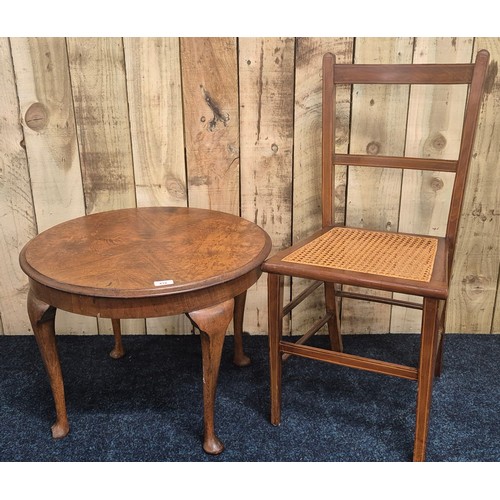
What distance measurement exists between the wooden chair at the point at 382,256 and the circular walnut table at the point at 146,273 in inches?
6.0

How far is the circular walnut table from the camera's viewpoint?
1.48 metres

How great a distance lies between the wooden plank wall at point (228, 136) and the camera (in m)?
2.02

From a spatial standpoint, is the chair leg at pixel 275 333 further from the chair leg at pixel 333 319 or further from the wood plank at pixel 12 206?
the wood plank at pixel 12 206

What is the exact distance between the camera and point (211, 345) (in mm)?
1588

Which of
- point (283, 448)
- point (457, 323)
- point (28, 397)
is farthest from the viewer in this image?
point (457, 323)

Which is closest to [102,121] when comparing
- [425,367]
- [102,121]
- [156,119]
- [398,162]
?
[102,121]

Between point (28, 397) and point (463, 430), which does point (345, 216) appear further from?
point (28, 397)

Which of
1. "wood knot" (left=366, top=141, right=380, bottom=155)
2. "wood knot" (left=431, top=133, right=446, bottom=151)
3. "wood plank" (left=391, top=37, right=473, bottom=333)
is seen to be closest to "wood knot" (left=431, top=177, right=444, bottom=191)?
"wood plank" (left=391, top=37, right=473, bottom=333)

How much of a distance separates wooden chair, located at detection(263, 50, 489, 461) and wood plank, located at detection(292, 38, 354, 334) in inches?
6.6

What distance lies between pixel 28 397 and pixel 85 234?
64 centimetres

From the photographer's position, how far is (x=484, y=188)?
214 centimetres

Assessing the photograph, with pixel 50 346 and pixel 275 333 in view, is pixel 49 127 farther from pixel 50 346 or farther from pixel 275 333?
pixel 275 333

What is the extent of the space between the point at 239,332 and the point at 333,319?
13.9 inches

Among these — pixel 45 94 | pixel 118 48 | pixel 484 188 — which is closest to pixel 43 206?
pixel 45 94
